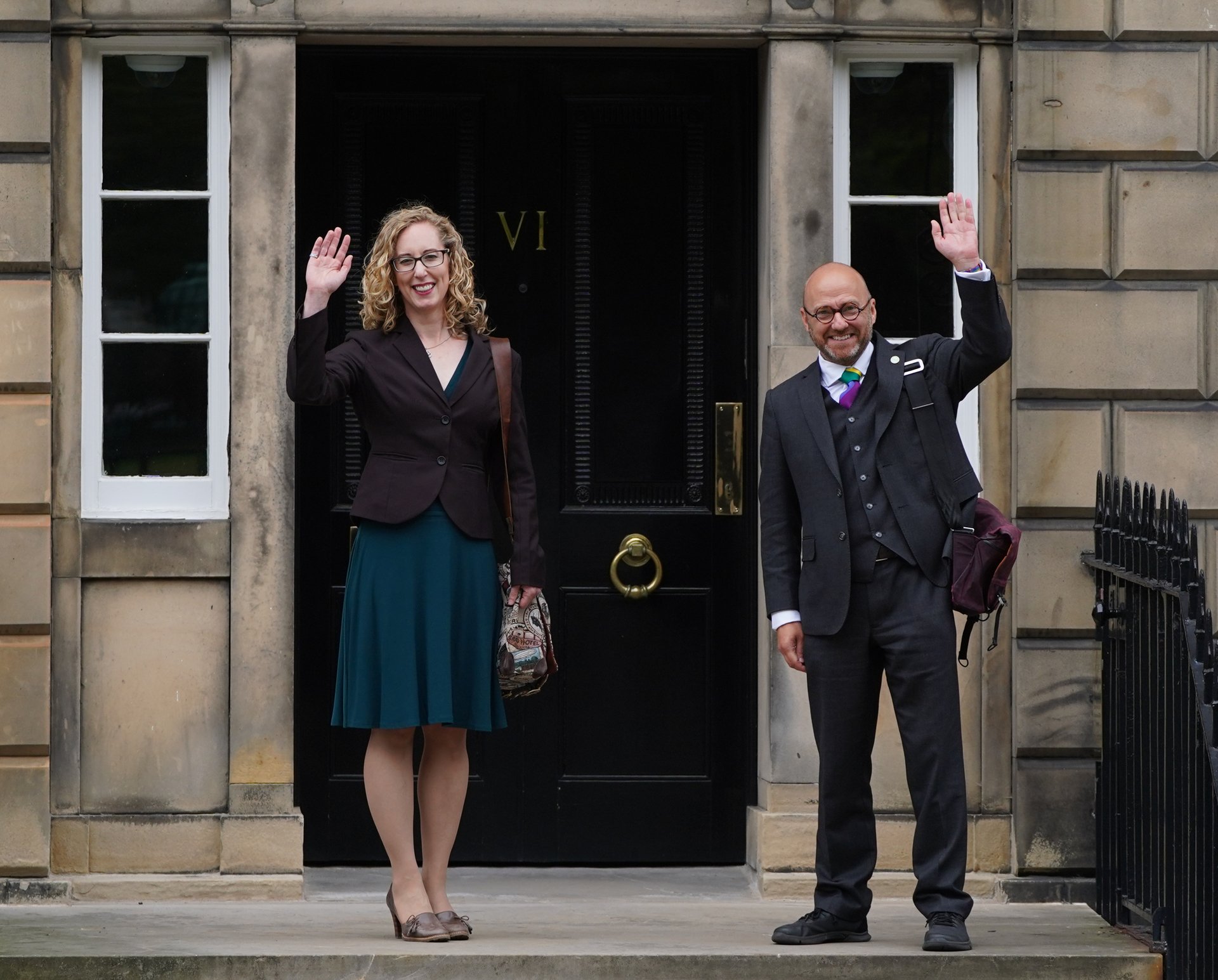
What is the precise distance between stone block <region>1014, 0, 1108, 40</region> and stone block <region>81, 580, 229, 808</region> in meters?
3.64

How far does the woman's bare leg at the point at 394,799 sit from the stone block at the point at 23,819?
1.66 metres

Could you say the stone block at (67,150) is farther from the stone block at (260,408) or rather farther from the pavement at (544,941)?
the pavement at (544,941)

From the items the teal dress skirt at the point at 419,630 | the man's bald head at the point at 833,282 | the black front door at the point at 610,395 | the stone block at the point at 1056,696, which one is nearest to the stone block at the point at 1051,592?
the stone block at the point at 1056,696

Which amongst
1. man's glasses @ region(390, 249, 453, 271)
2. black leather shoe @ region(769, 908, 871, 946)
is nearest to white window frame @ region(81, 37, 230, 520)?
man's glasses @ region(390, 249, 453, 271)

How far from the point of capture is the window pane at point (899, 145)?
24.3 ft

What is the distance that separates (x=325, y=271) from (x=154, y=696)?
2180mm

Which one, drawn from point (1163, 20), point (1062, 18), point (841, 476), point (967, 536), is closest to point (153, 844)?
point (841, 476)

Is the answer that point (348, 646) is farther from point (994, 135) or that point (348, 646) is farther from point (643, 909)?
point (994, 135)

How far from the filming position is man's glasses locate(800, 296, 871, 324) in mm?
5770

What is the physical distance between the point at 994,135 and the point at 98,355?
3.45 m

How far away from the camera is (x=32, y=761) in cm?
698

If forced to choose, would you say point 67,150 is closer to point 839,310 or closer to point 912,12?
point 839,310

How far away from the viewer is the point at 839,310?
5.77 m


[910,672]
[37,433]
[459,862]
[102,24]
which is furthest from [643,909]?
[102,24]
